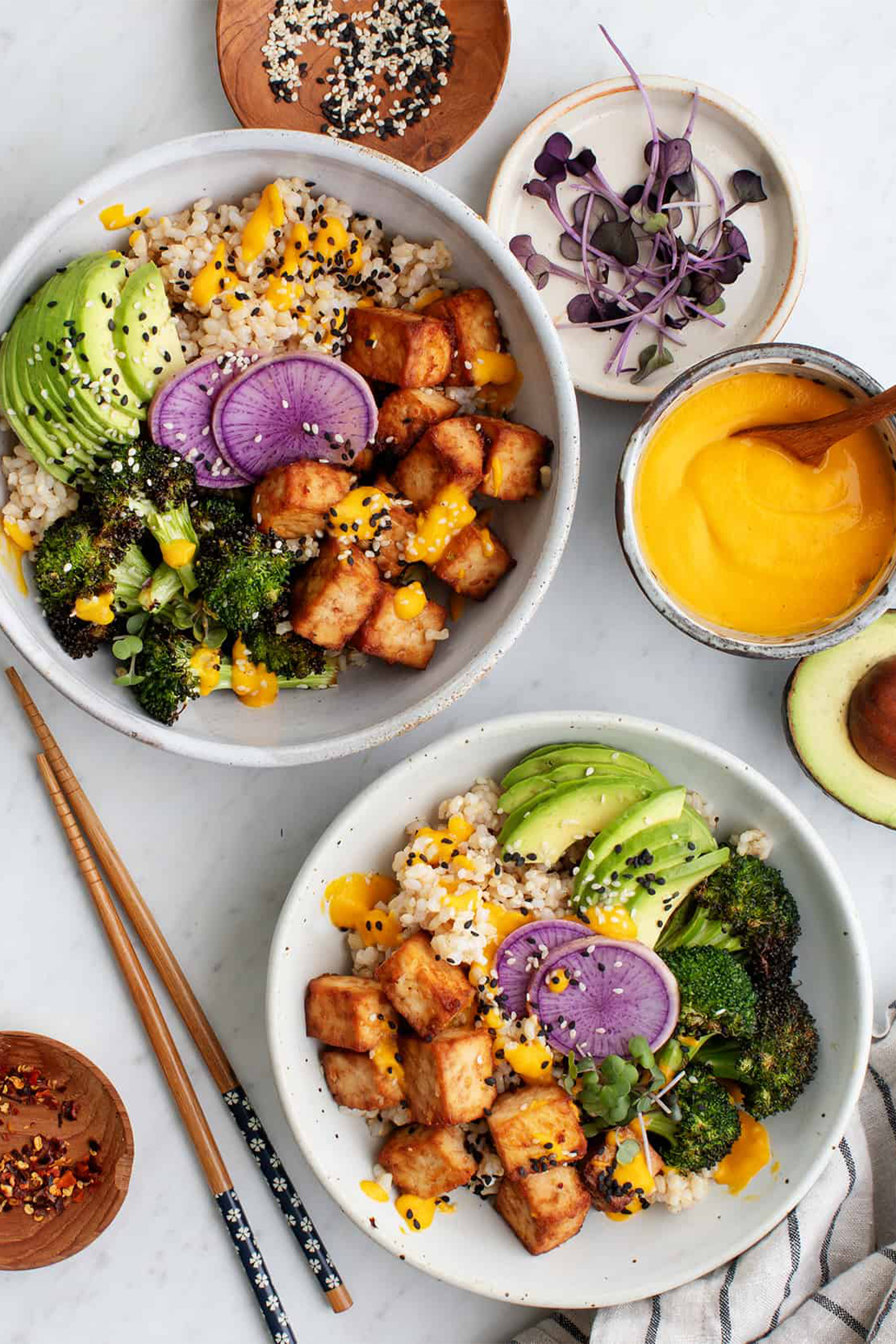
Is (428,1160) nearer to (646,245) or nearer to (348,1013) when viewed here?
(348,1013)

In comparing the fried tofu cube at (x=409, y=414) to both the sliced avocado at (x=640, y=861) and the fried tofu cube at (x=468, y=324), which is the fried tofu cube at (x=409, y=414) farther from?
the sliced avocado at (x=640, y=861)

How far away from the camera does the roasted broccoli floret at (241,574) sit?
209cm

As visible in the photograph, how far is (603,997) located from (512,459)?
112 cm

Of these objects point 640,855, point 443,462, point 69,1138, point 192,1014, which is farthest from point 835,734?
point 69,1138

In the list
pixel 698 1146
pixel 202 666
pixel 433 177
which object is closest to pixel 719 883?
pixel 698 1146

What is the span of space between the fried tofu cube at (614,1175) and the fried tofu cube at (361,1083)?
0.44 m

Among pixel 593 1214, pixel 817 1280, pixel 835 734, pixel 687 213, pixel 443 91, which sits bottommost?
pixel 817 1280

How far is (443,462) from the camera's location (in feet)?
7.00

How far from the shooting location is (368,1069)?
229 centimetres

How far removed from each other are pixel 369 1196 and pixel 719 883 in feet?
3.29

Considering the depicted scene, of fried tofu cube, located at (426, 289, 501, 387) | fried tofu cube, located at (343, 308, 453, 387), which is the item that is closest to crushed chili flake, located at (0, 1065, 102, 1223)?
fried tofu cube, located at (343, 308, 453, 387)

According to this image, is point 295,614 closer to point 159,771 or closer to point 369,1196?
point 159,771

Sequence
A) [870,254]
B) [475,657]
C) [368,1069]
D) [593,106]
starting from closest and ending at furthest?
[475,657] → [368,1069] → [593,106] → [870,254]

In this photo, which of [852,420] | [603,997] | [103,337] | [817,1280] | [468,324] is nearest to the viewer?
[103,337]
